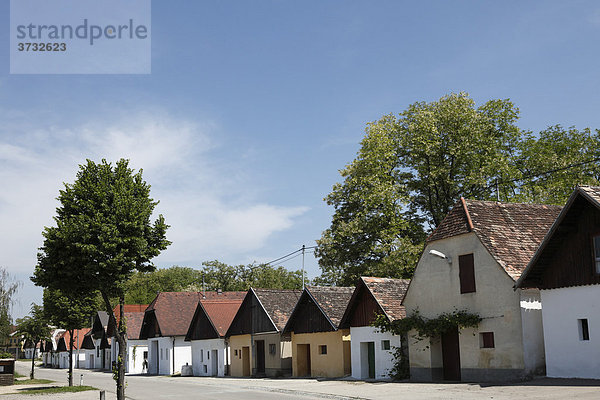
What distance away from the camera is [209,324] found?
48188 millimetres

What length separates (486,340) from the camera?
24156 millimetres

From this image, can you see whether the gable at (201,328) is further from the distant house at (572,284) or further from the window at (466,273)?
the distant house at (572,284)

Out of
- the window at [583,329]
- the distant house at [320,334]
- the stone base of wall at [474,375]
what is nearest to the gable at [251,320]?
the distant house at [320,334]

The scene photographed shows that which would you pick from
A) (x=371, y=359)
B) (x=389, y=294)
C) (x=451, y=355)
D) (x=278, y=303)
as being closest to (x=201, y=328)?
(x=278, y=303)

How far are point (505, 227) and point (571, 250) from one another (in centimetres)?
493

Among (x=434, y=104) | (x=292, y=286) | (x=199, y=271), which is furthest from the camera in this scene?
(x=199, y=271)

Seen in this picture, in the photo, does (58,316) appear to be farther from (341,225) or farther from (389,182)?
(389,182)

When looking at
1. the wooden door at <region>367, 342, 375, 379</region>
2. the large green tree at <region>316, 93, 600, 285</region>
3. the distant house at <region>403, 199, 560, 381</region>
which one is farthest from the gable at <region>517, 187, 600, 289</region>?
the large green tree at <region>316, 93, 600, 285</region>

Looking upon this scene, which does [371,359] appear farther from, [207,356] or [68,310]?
[207,356]

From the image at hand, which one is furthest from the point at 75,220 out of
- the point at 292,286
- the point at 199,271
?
the point at 199,271

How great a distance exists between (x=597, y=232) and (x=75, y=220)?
17680 mm

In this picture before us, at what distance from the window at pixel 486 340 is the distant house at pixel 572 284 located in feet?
8.59

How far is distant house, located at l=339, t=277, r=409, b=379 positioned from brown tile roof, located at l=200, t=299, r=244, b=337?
1709 cm

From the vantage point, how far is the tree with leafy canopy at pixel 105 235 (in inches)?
867
